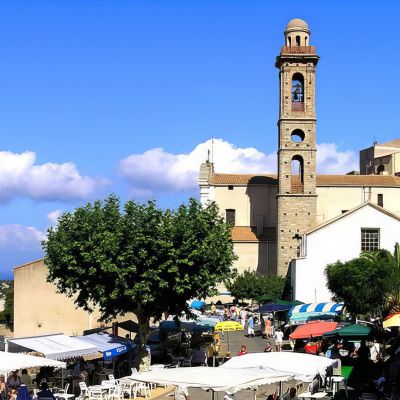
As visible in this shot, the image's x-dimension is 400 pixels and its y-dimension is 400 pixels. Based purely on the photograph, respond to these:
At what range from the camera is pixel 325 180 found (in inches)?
3105

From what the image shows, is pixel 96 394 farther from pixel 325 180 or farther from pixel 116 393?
pixel 325 180

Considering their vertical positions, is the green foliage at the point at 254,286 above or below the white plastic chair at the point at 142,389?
above

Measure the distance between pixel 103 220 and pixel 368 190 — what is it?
164ft

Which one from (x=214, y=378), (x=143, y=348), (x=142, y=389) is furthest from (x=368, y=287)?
(x=214, y=378)

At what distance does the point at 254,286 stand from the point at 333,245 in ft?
38.3

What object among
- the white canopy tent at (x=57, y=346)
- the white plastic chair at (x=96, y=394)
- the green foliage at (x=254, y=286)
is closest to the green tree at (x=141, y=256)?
the white canopy tent at (x=57, y=346)

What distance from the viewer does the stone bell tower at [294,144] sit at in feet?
229

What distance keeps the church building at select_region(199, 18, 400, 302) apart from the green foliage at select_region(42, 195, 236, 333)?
25.0 m

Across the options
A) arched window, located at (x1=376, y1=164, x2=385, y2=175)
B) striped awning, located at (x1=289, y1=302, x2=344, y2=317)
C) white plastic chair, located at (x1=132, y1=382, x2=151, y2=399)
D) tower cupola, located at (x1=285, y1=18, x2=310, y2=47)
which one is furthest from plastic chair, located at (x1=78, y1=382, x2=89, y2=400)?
arched window, located at (x1=376, y1=164, x2=385, y2=175)

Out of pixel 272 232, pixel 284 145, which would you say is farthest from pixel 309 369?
pixel 272 232

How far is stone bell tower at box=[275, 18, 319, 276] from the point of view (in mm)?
69750

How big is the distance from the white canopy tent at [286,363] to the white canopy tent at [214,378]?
38.9 inches

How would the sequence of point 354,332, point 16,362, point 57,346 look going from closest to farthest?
point 16,362, point 57,346, point 354,332

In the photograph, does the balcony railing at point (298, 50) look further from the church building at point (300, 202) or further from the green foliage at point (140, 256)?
the green foliage at point (140, 256)
